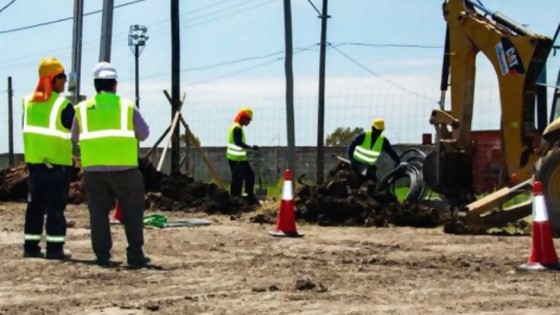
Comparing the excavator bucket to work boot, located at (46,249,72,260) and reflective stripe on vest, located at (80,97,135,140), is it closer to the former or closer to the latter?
work boot, located at (46,249,72,260)

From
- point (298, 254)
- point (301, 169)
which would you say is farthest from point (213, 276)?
point (301, 169)

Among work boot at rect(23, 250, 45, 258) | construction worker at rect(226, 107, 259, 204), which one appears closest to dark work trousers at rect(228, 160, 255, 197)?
construction worker at rect(226, 107, 259, 204)

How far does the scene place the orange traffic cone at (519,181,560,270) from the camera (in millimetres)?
11484

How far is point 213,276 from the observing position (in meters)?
10.9

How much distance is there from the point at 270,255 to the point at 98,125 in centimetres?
249

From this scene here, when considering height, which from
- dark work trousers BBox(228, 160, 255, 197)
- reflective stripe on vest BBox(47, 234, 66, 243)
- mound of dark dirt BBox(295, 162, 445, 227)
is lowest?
reflective stripe on vest BBox(47, 234, 66, 243)

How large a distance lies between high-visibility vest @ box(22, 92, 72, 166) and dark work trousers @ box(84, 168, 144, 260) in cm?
72

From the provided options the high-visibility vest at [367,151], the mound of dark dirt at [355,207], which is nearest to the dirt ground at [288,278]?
the mound of dark dirt at [355,207]

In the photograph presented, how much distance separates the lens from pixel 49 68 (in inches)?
493

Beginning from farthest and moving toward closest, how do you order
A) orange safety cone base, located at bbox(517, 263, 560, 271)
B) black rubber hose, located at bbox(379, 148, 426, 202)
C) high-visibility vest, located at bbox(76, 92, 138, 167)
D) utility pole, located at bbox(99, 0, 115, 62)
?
utility pole, located at bbox(99, 0, 115, 62), black rubber hose, located at bbox(379, 148, 426, 202), high-visibility vest, located at bbox(76, 92, 138, 167), orange safety cone base, located at bbox(517, 263, 560, 271)

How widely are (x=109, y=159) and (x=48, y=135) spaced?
1.13 m

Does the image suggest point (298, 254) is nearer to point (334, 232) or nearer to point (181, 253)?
point (181, 253)

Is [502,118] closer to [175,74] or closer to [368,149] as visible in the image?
[368,149]

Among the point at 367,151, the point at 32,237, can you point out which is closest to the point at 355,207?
the point at 367,151
